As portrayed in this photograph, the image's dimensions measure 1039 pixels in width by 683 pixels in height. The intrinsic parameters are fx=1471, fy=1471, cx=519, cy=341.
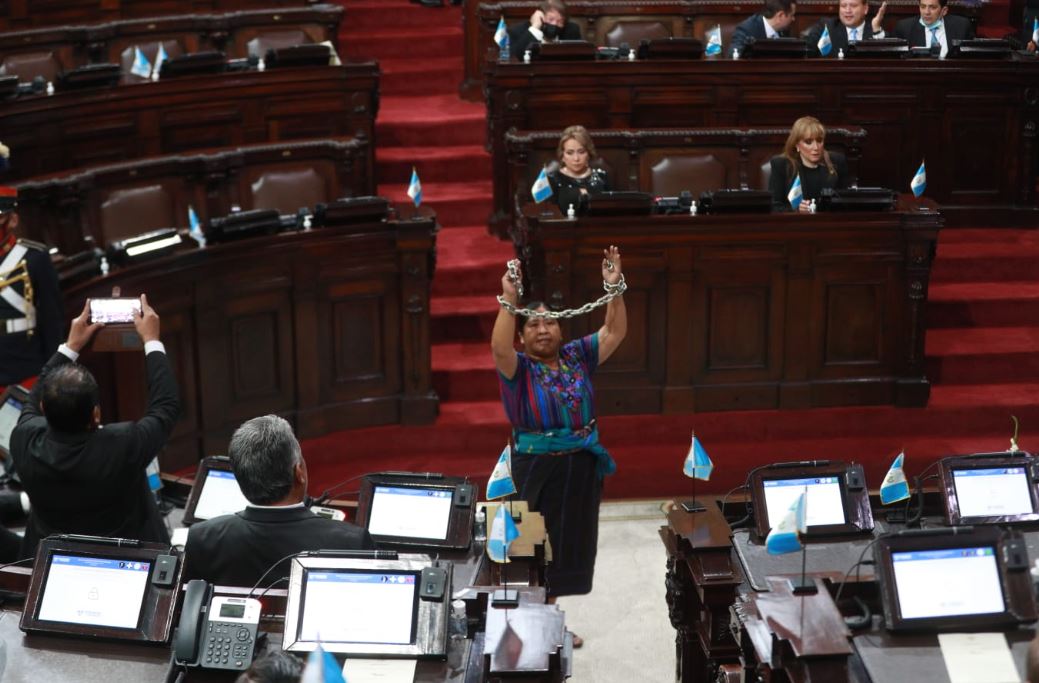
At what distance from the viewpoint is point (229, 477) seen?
4586 mm

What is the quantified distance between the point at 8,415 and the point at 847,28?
→ 5832 millimetres

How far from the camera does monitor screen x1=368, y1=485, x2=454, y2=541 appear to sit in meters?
4.34

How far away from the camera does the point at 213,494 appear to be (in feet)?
15.0

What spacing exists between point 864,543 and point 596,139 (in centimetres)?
381

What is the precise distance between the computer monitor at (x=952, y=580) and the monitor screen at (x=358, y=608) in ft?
3.92

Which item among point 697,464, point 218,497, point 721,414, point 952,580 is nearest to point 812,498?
point 697,464

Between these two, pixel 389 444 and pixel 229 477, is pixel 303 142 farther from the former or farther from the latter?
pixel 229 477

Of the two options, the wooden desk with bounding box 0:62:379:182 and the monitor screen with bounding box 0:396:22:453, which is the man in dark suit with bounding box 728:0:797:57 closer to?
the wooden desk with bounding box 0:62:379:182

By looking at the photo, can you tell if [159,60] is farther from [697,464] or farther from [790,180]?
[697,464]

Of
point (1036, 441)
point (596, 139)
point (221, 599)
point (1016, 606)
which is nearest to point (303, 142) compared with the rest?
point (596, 139)

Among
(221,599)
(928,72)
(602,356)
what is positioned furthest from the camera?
(928,72)

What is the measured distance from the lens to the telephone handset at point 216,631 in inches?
136

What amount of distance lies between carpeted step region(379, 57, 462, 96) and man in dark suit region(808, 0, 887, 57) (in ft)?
7.92

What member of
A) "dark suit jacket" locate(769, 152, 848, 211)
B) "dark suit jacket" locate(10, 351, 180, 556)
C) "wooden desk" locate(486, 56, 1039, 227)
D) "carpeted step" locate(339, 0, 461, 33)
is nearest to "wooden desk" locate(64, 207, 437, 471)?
"wooden desk" locate(486, 56, 1039, 227)
